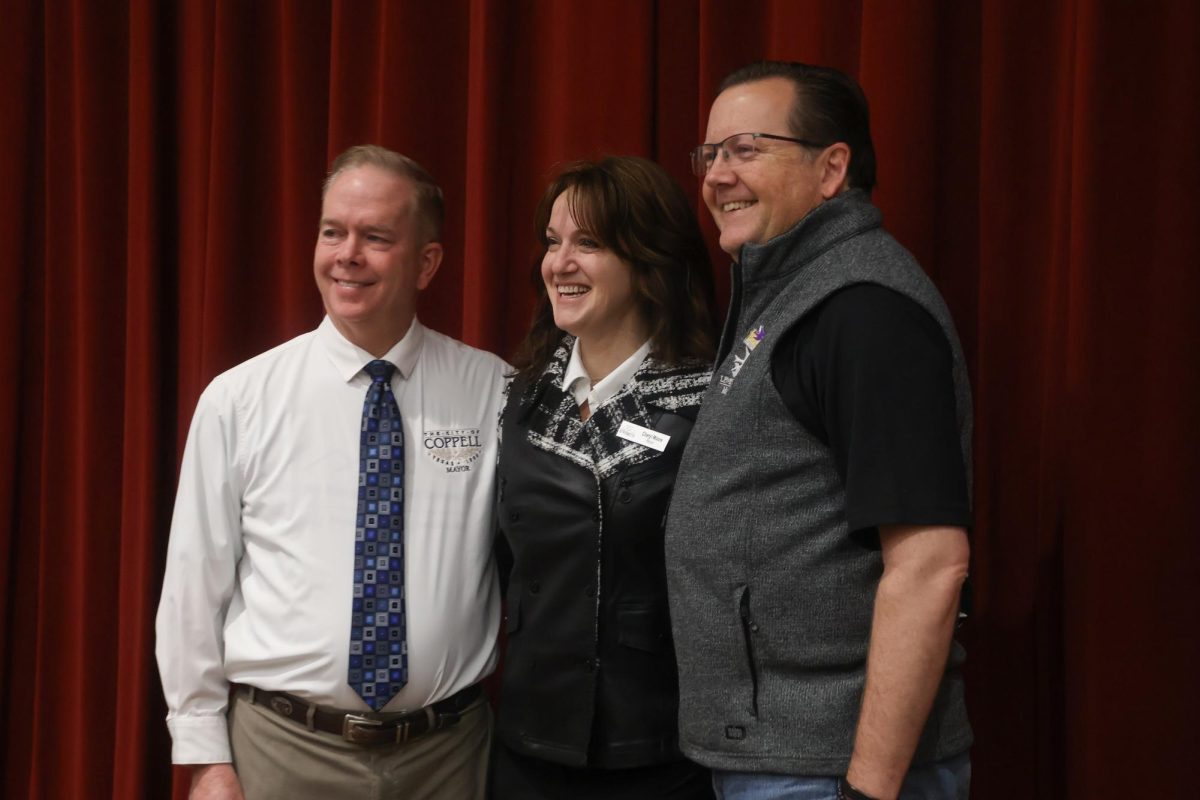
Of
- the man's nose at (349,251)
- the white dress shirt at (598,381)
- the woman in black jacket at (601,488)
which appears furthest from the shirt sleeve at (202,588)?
the white dress shirt at (598,381)

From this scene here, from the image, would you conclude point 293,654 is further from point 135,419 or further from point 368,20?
point 368,20

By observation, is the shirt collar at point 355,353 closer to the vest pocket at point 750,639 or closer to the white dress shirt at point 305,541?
the white dress shirt at point 305,541

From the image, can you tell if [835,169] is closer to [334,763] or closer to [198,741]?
[334,763]

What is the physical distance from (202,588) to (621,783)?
2.66 ft

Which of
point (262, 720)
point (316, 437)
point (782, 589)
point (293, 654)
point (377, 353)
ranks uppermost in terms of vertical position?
point (377, 353)

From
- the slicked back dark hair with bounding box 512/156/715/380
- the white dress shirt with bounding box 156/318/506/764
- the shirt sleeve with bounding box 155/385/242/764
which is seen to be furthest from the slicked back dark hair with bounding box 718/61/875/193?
the shirt sleeve with bounding box 155/385/242/764

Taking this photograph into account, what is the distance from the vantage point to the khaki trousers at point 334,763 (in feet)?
6.41

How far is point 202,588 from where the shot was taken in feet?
6.62

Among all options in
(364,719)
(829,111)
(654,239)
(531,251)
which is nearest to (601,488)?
(654,239)

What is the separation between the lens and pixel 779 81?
166cm

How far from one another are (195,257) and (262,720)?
51.5 inches

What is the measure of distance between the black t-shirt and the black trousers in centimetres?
63

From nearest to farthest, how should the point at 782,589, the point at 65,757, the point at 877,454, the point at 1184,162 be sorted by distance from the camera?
1. the point at 877,454
2. the point at 782,589
3. the point at 1184,162
4. the point at 65,757

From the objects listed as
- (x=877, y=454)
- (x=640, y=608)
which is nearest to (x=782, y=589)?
(x=877, y=454)
